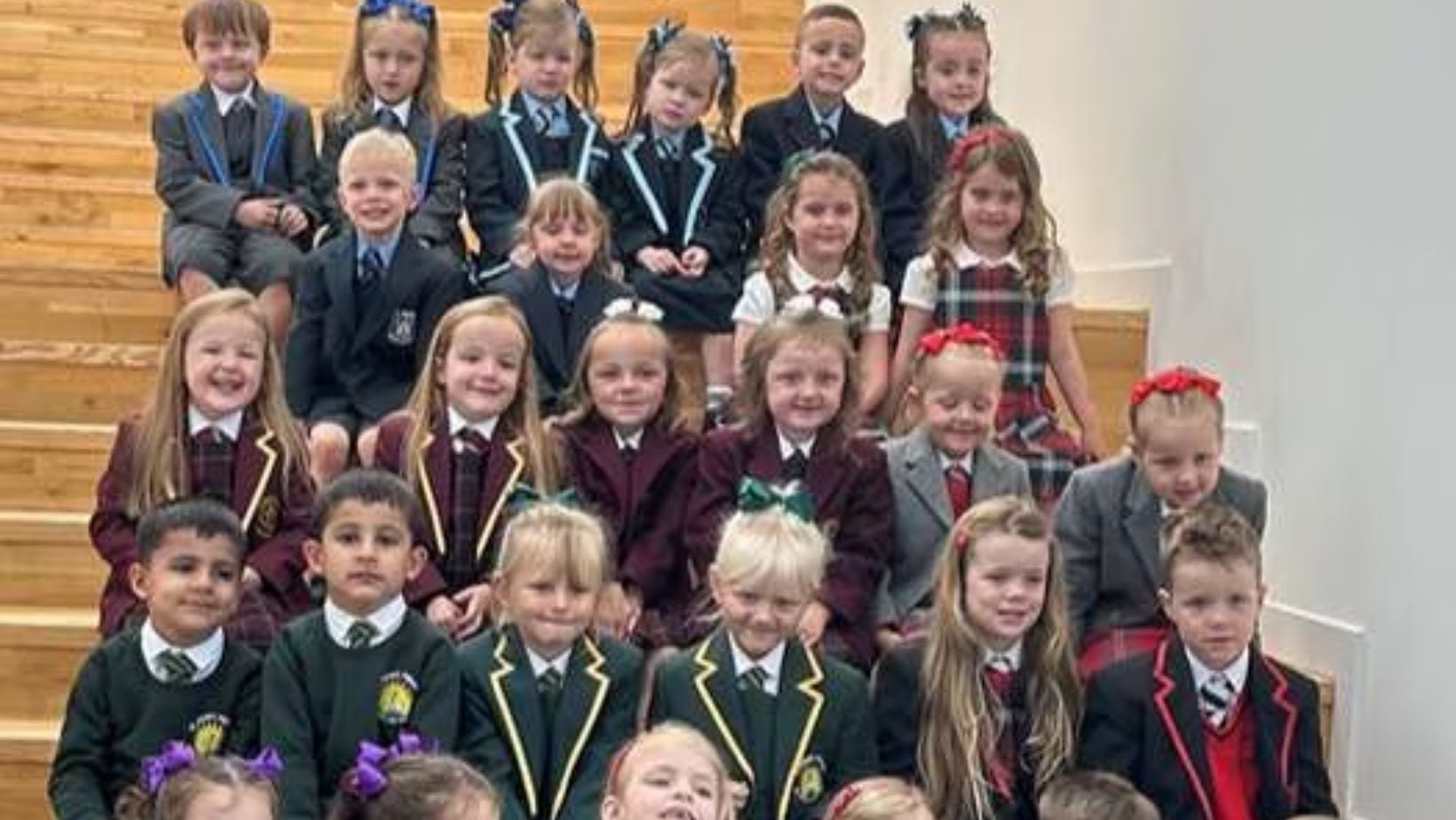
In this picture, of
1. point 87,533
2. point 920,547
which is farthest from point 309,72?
point 920,547

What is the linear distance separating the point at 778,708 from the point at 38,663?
1.24 meters

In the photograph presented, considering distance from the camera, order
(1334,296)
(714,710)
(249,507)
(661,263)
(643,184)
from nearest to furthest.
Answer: (714,710), (249,507), (1334,296), (661,263), (643,184)

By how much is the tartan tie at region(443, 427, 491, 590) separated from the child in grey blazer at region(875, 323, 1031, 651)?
0.67 m

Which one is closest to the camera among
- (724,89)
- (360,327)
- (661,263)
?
(360,327)

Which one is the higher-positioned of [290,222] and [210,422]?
[290,222]

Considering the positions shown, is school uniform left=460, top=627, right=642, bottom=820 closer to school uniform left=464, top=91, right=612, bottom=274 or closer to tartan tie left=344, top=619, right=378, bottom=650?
tartan tie left=344, top=619, right=378, bottom=650

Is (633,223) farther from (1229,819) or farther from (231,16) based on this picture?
(1229,819)

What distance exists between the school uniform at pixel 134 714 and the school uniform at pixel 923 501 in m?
1.12

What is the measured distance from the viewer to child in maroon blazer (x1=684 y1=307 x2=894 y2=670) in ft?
12.5

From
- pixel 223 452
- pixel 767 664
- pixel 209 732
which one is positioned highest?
pixel 223 452

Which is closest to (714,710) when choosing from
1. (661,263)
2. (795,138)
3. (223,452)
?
(223,452)

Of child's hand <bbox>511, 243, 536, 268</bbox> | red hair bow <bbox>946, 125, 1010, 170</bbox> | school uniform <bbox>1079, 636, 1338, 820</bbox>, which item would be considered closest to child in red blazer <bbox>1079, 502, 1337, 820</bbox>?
school uniform <bbox>1079, 636, 1338, 820</bbox>

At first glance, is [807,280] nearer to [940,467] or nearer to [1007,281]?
[1007,281]

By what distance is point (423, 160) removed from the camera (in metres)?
5.01
